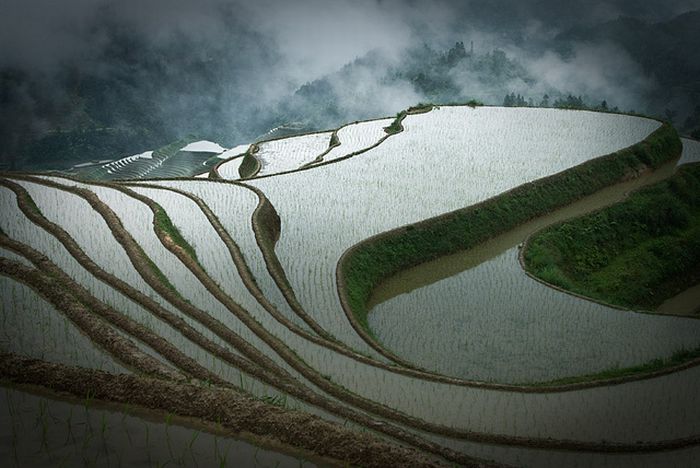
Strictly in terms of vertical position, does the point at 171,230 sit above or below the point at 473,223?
below

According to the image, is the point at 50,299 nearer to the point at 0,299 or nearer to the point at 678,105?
the point at 0,299

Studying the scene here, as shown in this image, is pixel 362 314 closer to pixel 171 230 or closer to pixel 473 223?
pixel 171 230

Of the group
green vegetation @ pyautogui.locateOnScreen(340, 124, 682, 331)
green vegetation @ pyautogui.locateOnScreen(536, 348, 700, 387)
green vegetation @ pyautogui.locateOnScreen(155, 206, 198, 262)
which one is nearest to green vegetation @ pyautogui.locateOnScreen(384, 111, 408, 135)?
green vegetation @ pyautogui.locateOnScreen(340, 124, 682, 331)

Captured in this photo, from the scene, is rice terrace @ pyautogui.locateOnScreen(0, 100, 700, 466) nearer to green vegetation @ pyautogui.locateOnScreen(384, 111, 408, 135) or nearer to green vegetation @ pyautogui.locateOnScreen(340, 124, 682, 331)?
green vegetation @ pyautogui.locateOnScreen(340, 124, 682, 331)

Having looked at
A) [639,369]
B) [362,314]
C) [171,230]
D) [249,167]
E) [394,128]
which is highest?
[394,128]

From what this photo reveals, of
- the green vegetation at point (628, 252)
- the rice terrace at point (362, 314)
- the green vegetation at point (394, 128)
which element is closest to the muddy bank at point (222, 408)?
the rice terrace at point (362, 314)

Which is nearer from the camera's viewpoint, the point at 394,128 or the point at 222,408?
the point at 222,408

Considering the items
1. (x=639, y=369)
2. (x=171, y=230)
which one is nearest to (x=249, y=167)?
(x=171, y=230)
